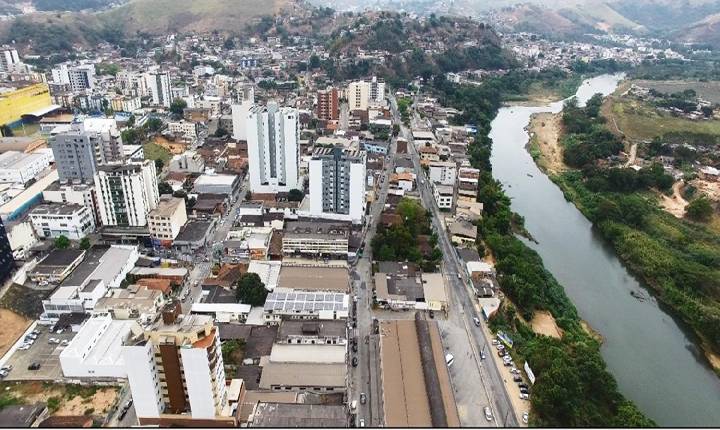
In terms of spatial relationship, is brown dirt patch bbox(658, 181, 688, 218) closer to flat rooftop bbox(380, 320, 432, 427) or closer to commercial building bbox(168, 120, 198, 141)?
flat rooftop bbox(380, 320, 432, 427)

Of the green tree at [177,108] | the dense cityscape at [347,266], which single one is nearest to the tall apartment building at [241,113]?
the dense cityscape at [347,266]

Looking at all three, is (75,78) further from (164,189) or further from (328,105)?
(164,189)

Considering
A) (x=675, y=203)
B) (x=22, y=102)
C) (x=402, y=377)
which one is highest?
(x=22, y=102)

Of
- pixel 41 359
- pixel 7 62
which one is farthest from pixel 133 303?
pixel 7 62

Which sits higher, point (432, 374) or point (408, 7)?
point (408, 7)

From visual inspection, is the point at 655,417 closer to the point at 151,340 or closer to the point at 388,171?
the point at 151,340

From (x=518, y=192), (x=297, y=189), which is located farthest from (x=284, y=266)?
(x=518, y=192)

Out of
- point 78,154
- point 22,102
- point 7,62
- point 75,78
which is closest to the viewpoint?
point 78,154
